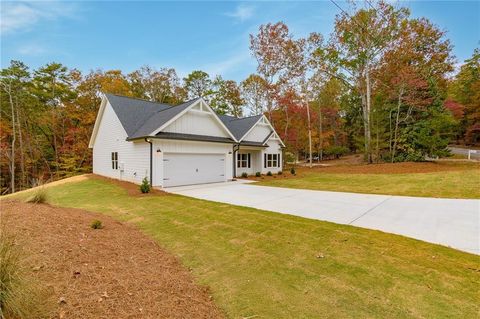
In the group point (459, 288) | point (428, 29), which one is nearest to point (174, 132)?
point (459, 288)

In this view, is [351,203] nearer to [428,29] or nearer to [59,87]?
[428,29]

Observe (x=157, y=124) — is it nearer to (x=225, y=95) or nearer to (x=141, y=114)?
(x=141, y=114)

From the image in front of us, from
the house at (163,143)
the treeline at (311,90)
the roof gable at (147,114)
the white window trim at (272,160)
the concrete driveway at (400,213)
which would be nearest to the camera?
the concrete driveway at (400,213)

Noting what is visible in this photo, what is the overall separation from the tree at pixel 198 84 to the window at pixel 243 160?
1720cm

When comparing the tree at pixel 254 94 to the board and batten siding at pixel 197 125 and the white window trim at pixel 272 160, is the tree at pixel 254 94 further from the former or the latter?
the board and batten siding at pixel 197 125

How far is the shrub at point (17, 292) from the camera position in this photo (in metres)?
2.10

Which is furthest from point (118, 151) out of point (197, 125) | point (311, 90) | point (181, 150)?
point (311, 90)

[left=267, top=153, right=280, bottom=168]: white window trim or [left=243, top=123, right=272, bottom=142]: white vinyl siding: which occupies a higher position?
[left=243, top=123, right=272, bottom=142]: white vinyl siding

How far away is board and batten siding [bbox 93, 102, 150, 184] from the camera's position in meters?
13.5

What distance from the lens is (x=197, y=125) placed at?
49.7ft

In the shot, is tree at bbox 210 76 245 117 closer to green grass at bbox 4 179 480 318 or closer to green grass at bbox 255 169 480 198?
green grass at bbox 255 169 480 198

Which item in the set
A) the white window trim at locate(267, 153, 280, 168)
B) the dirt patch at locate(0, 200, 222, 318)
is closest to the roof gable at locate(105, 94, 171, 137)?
the white window trim at locate(267, 153, 280, 168)

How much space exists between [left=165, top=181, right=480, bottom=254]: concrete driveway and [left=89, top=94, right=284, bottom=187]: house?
466 centimetres

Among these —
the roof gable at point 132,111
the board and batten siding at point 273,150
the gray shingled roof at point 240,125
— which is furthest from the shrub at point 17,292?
the board and batten siding at point 273,150
